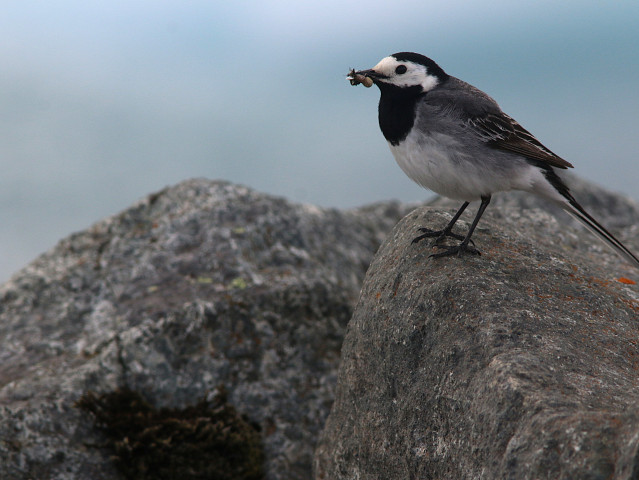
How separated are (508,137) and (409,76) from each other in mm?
1042

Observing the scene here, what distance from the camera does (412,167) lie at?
17.4 feet

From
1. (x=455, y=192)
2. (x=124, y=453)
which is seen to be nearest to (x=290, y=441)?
(x=124, y=453)

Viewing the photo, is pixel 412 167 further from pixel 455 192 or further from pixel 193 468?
pixel 193 468

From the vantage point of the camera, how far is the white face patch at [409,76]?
5496 millimetres

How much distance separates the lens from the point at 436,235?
520 centimetres

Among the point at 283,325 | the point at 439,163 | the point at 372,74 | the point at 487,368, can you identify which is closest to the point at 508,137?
the point at 439,163

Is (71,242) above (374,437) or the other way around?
above

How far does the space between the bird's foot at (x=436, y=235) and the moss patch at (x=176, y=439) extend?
8.08 ft

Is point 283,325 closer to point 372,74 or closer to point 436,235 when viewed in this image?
point 436,235

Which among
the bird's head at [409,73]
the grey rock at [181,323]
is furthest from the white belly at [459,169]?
the grey rock at [181,323]

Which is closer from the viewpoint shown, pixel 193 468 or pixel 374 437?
pixel 374 437

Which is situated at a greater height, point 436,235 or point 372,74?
point 372,74

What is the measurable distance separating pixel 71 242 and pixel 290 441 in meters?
3.63

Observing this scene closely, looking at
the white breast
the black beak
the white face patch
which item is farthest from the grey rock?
the white face patch
